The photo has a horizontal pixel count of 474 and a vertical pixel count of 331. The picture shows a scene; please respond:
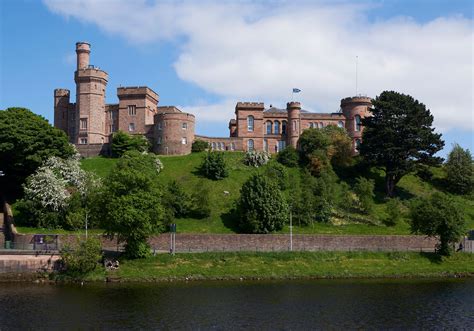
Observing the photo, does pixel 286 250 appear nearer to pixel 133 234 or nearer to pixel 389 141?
pixel 133 234

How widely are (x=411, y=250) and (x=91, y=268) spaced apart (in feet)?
105

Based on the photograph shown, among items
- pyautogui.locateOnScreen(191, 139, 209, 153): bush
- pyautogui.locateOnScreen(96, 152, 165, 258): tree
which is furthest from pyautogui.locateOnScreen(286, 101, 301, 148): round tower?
pyautogui.locateOnScreen(96, 152, 165, 258): tree

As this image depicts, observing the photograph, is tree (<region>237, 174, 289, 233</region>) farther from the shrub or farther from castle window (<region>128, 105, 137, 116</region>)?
castle window (<region>128, 105, 137, 116</region>)

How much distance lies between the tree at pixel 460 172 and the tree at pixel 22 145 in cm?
5391

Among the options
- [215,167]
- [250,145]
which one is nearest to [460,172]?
[250,145]

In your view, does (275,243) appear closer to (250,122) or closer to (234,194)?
(234,194)

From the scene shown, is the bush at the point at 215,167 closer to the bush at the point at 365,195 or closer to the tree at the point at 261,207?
the tree at the point at 261,207

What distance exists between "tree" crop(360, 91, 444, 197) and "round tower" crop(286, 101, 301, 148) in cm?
1628

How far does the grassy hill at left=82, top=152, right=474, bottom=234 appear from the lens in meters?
64.0

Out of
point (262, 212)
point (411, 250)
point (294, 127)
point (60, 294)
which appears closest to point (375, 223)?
point (411, 250)

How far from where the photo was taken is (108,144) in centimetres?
8750

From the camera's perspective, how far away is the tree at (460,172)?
261 ft

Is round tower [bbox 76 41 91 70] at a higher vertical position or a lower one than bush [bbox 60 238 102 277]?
higher

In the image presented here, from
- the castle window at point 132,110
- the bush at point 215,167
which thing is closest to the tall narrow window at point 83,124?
the castle window at point 132,110
